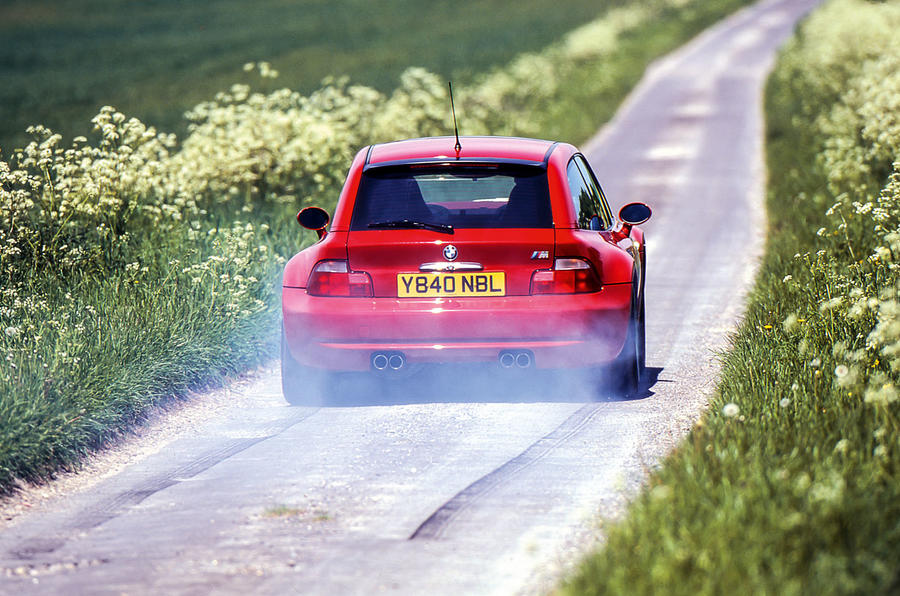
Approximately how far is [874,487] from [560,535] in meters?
1.28

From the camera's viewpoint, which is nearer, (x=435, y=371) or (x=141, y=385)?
(x=141, y=385)

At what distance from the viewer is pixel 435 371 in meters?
8.56

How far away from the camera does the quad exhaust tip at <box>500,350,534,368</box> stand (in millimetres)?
7832

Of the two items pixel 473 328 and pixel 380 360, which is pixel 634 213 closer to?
pixel 473 328

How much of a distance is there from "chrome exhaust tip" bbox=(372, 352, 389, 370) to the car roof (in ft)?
4.01

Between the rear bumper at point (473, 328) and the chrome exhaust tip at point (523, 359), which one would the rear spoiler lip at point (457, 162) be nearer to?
the rear bumper at point (473, 328)

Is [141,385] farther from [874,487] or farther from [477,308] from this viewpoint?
[874,487]

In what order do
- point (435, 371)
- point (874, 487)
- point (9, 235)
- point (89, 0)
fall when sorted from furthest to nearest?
point (89, 0), point (9, 235), point (435, 371), point (874, 487)

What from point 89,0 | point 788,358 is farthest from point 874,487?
point 89,0

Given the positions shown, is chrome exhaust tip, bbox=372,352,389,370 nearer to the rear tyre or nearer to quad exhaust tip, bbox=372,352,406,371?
quad exhaust tip, bbox=372,352,406,371

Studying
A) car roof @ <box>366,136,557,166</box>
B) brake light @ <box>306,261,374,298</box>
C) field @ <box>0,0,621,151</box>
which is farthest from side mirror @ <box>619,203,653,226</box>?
field @ <box>0,0,621,151</box>

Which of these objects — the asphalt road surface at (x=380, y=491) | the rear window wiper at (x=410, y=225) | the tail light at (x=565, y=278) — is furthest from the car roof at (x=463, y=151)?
the asphalt road surface at (x=380, y=491)

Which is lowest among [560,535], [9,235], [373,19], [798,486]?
[560,535]

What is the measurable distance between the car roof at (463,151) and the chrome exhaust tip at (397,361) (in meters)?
1.24
